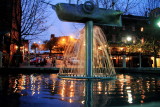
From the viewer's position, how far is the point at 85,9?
37.1 feet

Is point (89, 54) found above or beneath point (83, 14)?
beneath

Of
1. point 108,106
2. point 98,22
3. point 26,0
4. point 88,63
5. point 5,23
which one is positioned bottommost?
point 108,106

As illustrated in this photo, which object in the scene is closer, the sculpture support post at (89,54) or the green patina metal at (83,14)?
the green patina metal at (83,14)

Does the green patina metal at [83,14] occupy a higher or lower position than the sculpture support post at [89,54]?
higher

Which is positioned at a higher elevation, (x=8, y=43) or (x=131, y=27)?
(x=131, y=27)

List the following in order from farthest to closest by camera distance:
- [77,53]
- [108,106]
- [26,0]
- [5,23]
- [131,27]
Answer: [131,27]
[5,23]
[26,0]
[77,53]
[108,106]

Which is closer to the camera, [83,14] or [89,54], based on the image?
[89,54]

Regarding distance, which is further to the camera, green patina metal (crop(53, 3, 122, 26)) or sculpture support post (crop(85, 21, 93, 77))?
sculpture support post (crop(85, 21, 93, 77))

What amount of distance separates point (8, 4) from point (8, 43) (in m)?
6.45

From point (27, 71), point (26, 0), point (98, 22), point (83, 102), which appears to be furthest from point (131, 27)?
point (83, 102)

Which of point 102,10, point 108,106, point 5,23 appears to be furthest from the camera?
point 5,23

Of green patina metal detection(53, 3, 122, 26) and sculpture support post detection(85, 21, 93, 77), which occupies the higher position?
green patina metal detection(53, 3, 122, 26)

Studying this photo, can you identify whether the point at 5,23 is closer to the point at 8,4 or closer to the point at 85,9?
the point at 8,4

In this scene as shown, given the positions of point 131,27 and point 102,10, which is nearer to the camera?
point 102,10
